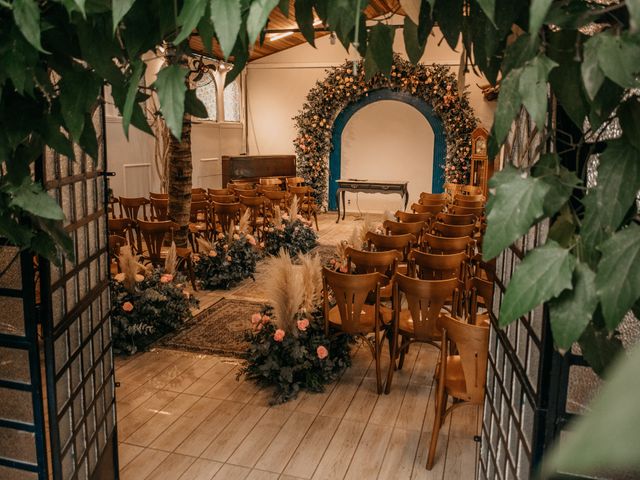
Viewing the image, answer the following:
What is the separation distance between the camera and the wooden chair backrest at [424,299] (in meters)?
3.64

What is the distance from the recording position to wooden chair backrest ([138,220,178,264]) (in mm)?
5809

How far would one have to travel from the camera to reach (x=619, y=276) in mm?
706

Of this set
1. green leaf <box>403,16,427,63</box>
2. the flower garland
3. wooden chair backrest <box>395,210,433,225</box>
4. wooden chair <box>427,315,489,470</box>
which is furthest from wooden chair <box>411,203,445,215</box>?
green leaf <box>403,16,427,63</box>

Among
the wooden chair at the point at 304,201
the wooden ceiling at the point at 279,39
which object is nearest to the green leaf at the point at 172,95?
the wooden chair at the point at 304,201

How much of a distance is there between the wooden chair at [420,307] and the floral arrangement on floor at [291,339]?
0.47 m

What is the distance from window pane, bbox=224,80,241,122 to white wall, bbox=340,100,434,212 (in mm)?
2590

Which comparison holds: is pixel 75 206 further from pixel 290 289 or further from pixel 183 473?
pixel 290 289

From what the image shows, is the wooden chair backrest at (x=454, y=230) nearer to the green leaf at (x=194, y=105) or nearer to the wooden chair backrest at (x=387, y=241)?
the wooden chair backrest at (x=387, y=241)

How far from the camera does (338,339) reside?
170 inches

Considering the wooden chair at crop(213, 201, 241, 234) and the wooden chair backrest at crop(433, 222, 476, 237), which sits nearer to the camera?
the wooden chair backrest at crop(433, 222, 476, 237)

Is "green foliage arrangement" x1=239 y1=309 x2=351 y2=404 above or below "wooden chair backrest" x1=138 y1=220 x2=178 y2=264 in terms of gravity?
below

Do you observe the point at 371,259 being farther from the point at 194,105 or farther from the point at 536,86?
the point at 536,86

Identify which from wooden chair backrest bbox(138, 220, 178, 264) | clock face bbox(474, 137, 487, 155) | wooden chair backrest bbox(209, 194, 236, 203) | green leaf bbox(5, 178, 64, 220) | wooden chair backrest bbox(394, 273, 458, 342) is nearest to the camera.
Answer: green leaf bbox(5, 178, 64, 220)

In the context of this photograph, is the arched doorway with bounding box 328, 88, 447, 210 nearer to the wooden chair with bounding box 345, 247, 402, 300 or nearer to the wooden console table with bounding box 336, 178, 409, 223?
the wooden console table with bounding box 336, 178, 409, 223
